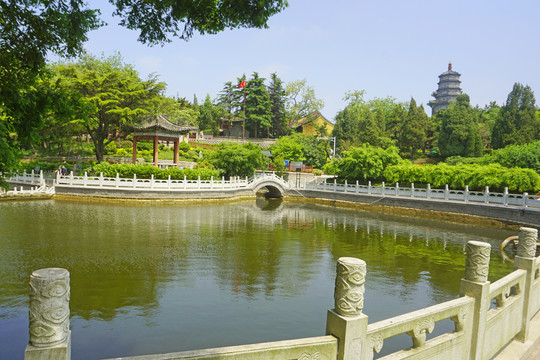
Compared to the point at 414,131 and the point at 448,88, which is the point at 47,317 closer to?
the point at 414,131

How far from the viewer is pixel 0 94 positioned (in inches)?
196

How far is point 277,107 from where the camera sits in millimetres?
60531

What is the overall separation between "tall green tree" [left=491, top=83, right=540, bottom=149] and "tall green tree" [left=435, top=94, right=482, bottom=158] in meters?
2.41

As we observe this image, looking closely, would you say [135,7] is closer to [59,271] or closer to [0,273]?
[59,271]

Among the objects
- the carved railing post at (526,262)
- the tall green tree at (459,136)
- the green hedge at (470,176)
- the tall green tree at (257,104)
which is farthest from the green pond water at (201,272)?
the tall green tree at (257,104)

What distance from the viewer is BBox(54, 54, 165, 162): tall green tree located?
2880 centimetres

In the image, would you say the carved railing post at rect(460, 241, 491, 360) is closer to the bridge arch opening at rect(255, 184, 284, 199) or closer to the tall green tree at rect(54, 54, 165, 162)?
the tall green tree at rect(54, 54, 165, 162)

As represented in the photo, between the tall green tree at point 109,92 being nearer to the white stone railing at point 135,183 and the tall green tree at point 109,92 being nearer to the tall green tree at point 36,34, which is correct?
the white stone railing at point 135,183

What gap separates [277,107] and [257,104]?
12.9 ft

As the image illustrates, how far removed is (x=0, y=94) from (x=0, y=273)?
22.5ft

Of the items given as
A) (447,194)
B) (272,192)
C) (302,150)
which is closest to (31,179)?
(272,192)

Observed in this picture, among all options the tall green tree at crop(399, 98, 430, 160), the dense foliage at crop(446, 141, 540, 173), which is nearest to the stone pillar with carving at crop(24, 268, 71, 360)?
the dense foliage at crop(446, 141, 540, 173)

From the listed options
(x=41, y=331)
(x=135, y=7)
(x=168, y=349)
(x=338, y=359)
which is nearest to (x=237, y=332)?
(x=168, y=349)

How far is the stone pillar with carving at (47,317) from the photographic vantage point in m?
2.21
